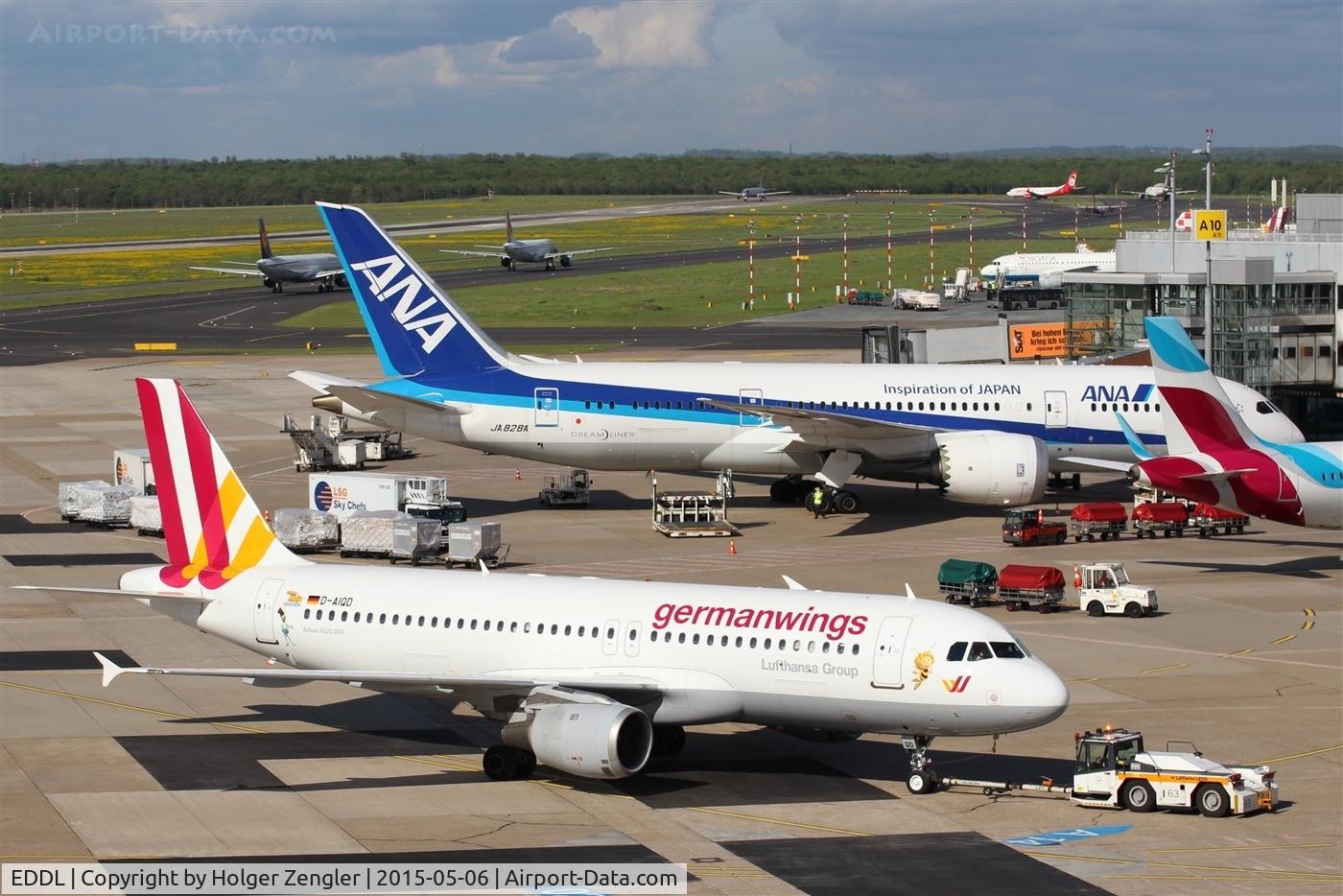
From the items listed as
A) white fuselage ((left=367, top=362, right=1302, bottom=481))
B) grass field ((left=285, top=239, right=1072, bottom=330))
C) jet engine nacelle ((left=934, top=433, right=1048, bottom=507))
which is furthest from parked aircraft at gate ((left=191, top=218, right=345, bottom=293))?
jet engine nacelle ((left=934, top=433, right=1048, bottom=507))

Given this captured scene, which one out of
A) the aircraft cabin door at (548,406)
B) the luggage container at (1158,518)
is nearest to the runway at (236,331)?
the aircraft cabin door at (548,406)

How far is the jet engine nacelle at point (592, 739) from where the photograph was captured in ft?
105

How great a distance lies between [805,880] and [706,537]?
3460cm

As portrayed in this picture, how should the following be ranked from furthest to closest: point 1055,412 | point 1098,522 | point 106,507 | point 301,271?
point 301,271, point 1055,412, point 106,507, point 1098,522

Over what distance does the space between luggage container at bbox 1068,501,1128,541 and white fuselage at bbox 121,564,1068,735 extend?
1138 inches

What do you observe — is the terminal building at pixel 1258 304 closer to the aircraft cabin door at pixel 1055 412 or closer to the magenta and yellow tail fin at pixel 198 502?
the aircraft cabin door at pixel 1055 412

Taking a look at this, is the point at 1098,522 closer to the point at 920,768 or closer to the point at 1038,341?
the point at 920,768

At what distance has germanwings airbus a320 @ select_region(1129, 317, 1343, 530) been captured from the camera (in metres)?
51.2

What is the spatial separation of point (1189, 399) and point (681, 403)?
20.5 metres

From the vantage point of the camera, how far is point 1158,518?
6250 centimetres

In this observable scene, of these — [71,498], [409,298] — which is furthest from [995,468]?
[71,498]

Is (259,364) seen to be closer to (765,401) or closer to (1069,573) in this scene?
(765,401)

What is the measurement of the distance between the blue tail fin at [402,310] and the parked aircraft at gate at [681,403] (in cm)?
5

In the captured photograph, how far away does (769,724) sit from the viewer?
34031mm
